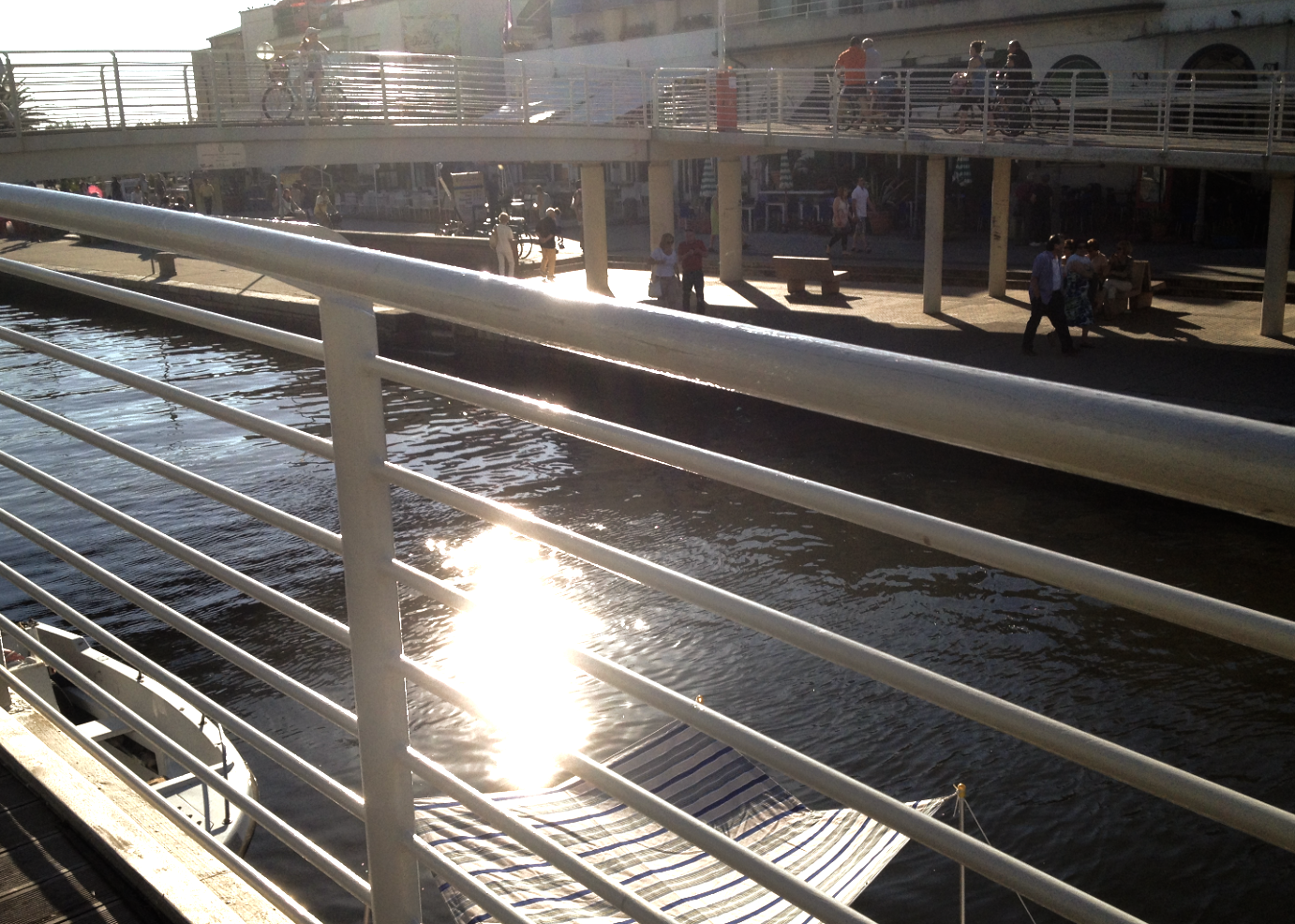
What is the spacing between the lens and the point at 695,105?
2053cm

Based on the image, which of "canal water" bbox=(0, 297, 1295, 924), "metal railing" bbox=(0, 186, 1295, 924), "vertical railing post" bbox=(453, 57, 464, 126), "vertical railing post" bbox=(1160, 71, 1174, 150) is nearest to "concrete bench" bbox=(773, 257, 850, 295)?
"canal water" bbox=(0, 297, 1295, 924)

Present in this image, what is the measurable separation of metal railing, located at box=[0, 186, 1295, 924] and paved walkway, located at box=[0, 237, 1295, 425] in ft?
28.2

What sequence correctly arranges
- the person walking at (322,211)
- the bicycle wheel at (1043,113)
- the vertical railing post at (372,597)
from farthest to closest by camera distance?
the person walking at (322,211), the bicycle wheel at (1043,113), the vertical railing post at (372,597)

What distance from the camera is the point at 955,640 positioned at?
8875mm

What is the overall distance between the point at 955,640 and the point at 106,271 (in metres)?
22.3

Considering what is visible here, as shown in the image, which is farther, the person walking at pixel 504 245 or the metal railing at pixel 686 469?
the person walking at pixel 504 245

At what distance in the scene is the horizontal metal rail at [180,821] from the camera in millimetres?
1674

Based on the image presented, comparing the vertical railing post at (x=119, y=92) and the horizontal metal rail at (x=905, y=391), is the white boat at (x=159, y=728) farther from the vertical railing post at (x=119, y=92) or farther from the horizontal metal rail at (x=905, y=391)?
the vertical railing post at (x=119, y=92)

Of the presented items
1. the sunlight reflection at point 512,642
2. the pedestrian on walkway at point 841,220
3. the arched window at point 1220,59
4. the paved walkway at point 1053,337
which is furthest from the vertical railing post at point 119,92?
the arched window at point 1220,59

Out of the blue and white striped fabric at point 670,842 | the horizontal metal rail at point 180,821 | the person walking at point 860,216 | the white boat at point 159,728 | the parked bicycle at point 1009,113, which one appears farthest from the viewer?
the person walking at point 860,216

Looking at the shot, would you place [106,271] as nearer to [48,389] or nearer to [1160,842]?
[48,389]

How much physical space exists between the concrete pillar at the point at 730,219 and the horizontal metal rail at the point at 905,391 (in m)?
20.8

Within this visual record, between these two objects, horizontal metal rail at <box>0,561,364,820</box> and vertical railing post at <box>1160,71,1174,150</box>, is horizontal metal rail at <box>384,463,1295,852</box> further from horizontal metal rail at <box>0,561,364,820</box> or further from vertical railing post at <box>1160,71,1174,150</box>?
vertical railing post at <box>1160,71,1174,150</box>

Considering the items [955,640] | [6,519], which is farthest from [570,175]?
[6,519]
